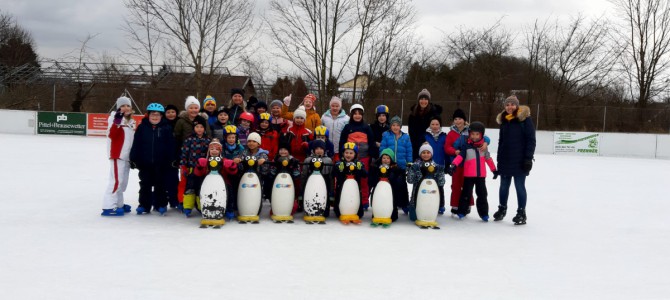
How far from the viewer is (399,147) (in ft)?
22.9

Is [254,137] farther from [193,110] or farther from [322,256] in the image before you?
[322,256]

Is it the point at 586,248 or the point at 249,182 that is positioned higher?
the point at 249,182

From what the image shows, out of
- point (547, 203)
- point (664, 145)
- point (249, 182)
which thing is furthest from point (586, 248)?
point (664, 145)

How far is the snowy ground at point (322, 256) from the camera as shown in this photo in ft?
13.2

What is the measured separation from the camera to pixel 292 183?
21.7ft

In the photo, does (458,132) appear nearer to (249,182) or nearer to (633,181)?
(249,182)

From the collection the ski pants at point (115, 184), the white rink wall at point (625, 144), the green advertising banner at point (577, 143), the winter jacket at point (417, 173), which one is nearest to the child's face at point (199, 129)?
the ski pants at point (115, 184)

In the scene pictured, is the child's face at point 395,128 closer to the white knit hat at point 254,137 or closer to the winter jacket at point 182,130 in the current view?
the white knit hat at point 254,137

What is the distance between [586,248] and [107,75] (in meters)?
29.1

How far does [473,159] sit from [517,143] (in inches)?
23.0

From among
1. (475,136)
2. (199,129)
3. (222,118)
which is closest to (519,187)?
(475,136)

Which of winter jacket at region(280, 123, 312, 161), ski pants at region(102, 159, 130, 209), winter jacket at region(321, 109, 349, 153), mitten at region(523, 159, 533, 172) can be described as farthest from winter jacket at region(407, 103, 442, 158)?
ski pants at region(102, 159, 130, 209)

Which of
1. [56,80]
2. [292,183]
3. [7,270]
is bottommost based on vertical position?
[7,270]

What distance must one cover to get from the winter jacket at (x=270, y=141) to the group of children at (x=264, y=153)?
0.04ft
